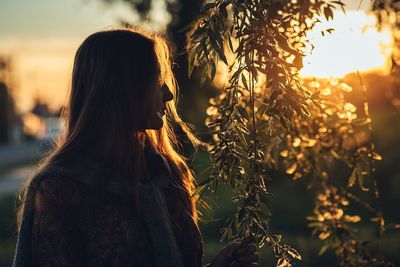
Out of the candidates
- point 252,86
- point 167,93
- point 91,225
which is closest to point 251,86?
point 252,86

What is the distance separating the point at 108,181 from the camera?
2361mm

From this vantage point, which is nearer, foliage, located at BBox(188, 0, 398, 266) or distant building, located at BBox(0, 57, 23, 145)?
foliage, located at BBox(188, 0, 398, 266)

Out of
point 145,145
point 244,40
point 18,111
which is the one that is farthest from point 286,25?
point 18,111

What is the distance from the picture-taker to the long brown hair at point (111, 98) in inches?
92.1

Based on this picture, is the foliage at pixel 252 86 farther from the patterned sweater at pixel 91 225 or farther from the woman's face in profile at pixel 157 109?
the patterned sweater at pixel 91 225

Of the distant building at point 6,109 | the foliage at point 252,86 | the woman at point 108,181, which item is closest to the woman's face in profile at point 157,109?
the woman at point 108,181

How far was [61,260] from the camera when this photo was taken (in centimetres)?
219

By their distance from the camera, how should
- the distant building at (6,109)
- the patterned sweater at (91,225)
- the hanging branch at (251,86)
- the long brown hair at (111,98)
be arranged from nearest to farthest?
the patterned sweater at (91,225), the long brown hair at (111,98), the hanging branch at (251,86), the distant building at (6,109)

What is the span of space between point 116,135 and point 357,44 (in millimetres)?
1811

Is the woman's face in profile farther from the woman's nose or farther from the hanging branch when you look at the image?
the hanging branch

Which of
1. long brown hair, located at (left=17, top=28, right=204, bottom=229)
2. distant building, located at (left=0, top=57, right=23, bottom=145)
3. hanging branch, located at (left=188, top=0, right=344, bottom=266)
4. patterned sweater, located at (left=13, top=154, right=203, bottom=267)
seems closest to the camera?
patterned sweater, located at (left=13, top=154, right=203, bottom=267)

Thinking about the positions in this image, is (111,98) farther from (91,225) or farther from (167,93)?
(91,225)

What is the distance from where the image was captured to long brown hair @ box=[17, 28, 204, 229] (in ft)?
7.68

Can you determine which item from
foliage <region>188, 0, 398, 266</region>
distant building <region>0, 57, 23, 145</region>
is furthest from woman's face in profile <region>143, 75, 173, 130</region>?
distant building <region>0, 57, 23, 145</region>
